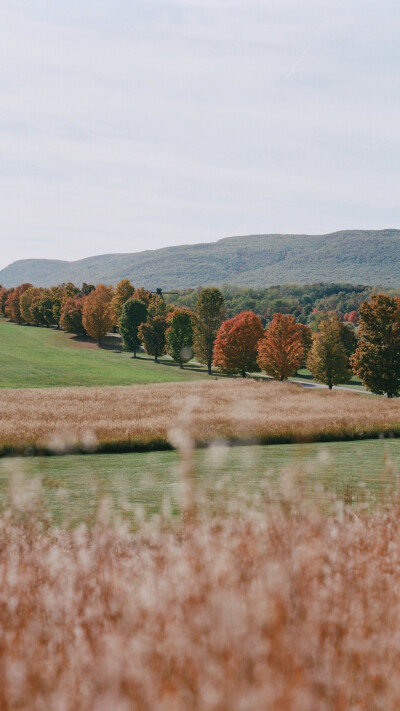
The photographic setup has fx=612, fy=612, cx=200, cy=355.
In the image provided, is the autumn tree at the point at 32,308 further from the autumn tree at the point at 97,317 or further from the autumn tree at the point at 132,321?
the autumn tree at the point at 132,321

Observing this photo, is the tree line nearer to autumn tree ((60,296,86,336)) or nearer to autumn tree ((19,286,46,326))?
autumn tree ((60,296,86,336))

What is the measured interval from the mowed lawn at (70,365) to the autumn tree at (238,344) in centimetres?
512

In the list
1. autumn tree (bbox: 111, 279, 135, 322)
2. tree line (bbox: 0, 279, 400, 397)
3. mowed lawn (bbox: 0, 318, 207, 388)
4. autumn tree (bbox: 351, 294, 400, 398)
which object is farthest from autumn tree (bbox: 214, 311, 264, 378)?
autumn tree (bbox: 111, 279, 135, 322)

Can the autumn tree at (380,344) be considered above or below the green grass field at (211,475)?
above

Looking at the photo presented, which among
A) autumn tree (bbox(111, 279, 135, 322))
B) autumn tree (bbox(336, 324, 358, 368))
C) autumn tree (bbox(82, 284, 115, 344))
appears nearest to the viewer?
autumn tree (bbox(336, 324, 358, 368))

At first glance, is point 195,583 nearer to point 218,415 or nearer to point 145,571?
point 145,571

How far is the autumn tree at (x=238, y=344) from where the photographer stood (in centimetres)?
6594

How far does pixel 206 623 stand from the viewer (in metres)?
3.17

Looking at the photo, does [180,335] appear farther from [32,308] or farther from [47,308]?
[32,308]

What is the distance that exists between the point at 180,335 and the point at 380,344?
115 ft

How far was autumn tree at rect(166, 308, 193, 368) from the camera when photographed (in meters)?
76.0

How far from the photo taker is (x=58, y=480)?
11.9 meters

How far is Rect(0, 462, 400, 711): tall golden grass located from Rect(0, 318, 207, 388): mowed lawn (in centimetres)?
5425

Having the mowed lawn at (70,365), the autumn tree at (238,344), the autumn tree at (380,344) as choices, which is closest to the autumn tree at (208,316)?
the mowed lawn at (70,365)
